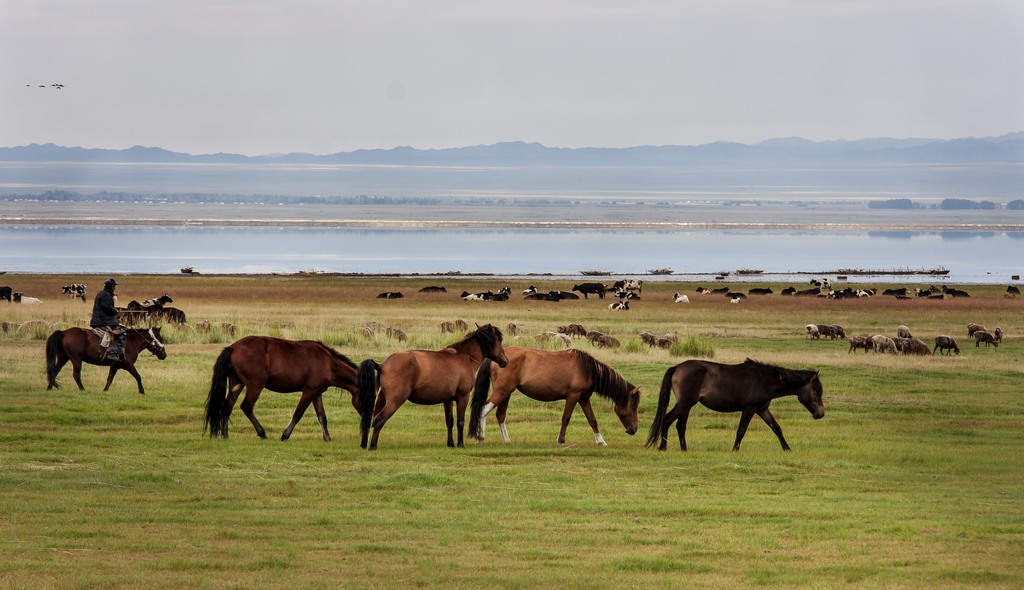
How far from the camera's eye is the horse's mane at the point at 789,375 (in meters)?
17.6

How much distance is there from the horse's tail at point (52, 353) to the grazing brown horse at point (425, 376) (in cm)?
681

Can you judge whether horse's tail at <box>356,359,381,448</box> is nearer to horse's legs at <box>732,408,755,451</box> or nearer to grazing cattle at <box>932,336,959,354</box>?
horse's legs at <box>732,408,755,451</box>

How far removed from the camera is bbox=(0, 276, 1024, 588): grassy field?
10.0 m

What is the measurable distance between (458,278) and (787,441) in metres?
70.5

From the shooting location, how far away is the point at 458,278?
88750 mm

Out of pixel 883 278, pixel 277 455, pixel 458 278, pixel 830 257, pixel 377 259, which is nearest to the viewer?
pixel 277 455

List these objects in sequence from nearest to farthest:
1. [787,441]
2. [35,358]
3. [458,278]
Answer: [787,441], [35,358], [458,278]

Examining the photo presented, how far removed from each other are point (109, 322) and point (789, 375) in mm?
11408

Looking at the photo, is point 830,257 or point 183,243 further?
point 183,243

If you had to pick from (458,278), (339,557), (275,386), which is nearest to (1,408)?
(275,386)

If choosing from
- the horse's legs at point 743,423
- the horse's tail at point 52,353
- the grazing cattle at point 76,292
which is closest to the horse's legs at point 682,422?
the horse's legs at point 743,423

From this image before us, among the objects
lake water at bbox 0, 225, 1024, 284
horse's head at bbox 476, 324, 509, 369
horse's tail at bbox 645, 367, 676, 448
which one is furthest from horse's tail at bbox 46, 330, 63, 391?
lake water at bbox 0, 225, 1024, 284

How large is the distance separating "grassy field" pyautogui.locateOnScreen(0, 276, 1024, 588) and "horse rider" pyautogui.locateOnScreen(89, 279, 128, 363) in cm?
100

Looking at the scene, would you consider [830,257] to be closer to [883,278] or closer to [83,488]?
[883,278]
